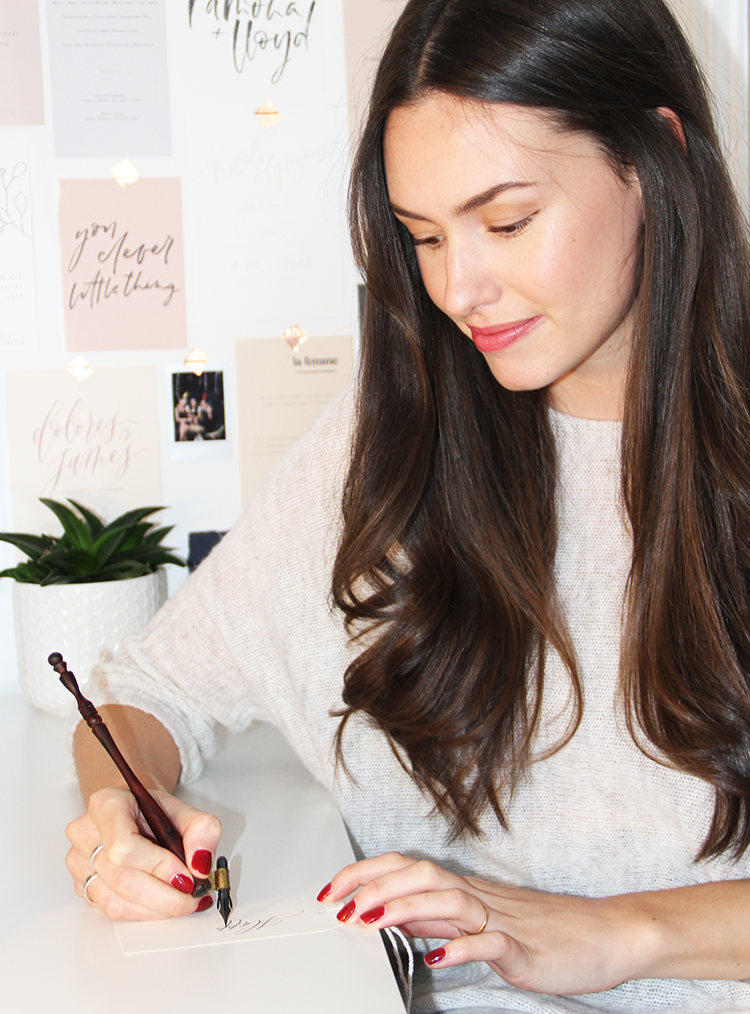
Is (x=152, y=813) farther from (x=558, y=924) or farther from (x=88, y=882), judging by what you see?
(x=558, y=924)

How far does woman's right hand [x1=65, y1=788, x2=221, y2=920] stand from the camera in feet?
2.07

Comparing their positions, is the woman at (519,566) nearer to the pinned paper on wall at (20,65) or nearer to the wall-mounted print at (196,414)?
the wall-mounted print at (196,414)

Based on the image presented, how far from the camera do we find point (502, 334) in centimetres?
78

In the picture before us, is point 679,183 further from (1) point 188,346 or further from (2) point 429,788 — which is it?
(1) point 188,346

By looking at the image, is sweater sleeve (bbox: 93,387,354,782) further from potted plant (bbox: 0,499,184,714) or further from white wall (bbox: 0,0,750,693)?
white wall (bbox: 0,0,750,693)

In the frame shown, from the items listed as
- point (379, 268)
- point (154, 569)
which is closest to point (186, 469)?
point (154, 569)

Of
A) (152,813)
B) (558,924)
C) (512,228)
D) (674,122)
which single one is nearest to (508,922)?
(558,924)

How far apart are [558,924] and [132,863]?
12.3 inches

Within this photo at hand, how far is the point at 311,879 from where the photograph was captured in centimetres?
71

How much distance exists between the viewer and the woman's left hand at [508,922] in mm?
631

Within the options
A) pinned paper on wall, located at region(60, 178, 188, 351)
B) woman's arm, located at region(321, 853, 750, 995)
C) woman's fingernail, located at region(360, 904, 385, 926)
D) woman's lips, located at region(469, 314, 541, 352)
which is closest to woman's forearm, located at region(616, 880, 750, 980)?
woman's arm, located at region(321, 853, 750, 995)

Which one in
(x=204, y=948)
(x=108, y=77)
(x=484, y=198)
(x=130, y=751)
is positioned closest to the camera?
(x=204, y=948)

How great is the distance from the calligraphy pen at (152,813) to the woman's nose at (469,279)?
0.39 meters

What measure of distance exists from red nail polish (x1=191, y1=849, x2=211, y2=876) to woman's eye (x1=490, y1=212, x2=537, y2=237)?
19.4 inches
